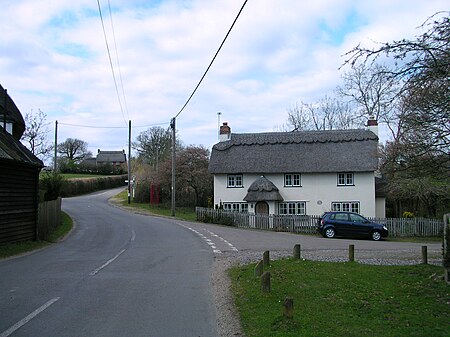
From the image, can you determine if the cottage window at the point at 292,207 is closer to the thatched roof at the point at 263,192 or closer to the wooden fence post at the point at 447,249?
the thatched roof at the point at 263,192

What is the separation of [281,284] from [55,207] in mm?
19609

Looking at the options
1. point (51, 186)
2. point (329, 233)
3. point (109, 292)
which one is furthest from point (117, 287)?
point (51, 186)

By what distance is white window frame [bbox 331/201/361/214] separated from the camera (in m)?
38.2

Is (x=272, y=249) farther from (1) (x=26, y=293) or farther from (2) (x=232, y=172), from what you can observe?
(2) (x=232, y=172)

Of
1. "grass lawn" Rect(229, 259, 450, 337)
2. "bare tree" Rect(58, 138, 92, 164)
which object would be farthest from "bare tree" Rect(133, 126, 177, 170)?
"grass lawn" Rect(229, 259, 450, 337)

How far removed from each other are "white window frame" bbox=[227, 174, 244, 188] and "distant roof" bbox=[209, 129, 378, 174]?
595 mm

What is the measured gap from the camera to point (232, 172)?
4019 cm

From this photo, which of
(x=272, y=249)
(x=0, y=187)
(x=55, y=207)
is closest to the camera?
(x=0, y=187)

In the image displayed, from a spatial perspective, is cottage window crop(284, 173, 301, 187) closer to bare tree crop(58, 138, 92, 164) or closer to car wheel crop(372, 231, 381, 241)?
car wheel crop(372, 231, 381, 241)

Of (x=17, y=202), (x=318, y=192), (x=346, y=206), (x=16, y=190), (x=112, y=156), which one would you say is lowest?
(x=346, y=206)

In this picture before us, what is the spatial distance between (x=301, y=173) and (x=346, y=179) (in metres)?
3.76

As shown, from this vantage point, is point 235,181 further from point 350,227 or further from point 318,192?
point 350,227

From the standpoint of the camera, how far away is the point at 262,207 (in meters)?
39.0

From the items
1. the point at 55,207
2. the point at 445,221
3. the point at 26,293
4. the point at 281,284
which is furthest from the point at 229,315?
the point at 55,207
